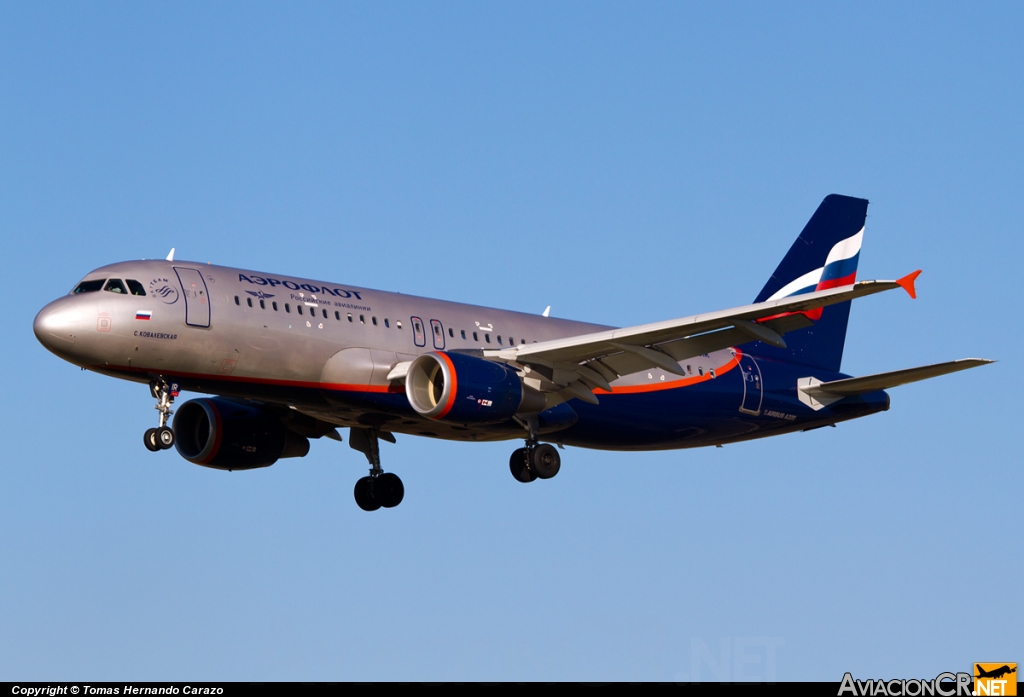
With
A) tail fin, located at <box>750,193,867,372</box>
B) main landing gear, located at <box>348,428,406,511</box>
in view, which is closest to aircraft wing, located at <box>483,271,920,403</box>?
main landing gear, located at <box>348,428,406,511</box>

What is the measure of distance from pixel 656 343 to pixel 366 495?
10237 millimetres

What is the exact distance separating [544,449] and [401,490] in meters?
5.32

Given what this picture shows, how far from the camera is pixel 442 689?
86.2 ft

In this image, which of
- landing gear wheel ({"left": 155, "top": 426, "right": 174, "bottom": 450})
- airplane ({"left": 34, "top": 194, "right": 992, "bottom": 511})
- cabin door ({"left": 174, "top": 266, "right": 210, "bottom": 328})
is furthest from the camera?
landing gear wheel ({"left": 155, "top": 426, "right": 174, "bottom": 450})

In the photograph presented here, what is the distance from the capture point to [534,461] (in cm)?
3916

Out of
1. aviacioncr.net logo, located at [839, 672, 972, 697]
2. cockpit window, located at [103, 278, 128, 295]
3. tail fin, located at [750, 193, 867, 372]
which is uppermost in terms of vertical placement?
tail fin, located at [750, 193, 867, 372]

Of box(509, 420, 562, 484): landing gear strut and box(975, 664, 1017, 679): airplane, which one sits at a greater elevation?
box(509, 420, 562, 484): landing gear strut

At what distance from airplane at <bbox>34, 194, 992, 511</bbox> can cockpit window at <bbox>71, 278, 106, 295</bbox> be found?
0.04 metres

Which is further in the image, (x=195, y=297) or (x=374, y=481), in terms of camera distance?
(x=374, y=481)

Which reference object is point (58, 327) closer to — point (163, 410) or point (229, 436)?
point (163, 410)

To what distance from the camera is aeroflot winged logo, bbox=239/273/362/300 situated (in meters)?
36.6

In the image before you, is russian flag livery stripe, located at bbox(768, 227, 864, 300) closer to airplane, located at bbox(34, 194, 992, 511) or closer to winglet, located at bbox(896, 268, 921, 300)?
airplane, located at bbox(34, 194, 992, 511)

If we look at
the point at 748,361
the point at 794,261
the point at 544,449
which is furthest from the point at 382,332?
the point at 794,261

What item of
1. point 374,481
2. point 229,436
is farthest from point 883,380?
point 229,436
